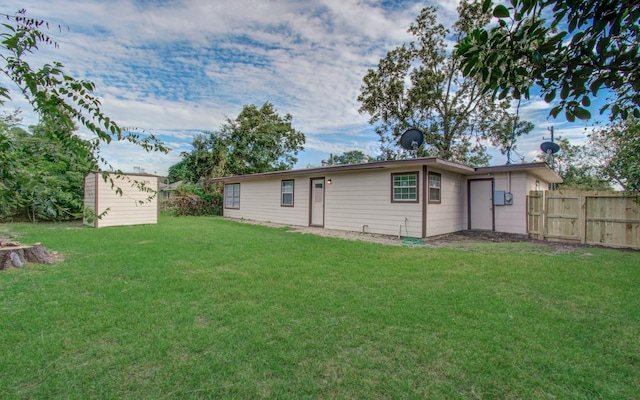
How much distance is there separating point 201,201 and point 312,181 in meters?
8.62

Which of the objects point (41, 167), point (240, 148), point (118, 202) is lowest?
point (118, 202)

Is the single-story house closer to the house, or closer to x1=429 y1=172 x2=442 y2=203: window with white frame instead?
x1=429 y1=172 x2=442 y2=203: window with white frame

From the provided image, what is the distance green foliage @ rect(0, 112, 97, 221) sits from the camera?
1016mm

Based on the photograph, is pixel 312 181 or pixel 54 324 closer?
pixel 54 324

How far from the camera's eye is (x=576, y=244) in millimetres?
8188

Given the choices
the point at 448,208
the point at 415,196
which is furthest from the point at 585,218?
the point at 415,196

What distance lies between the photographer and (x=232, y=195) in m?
16.8

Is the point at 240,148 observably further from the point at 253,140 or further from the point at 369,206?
the point at 369,206

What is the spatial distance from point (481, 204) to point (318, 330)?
32.6 feet

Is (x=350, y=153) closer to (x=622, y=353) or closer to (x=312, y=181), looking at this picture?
(x=312, y=181)

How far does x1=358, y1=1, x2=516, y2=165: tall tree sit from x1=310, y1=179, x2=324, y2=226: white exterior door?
356 inches

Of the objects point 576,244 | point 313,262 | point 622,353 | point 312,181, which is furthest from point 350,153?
point 622,353

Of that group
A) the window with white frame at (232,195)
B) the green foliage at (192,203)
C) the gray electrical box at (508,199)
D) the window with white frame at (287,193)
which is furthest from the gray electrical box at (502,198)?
the green foliage at (192,203)

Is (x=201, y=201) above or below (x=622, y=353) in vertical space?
above
